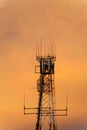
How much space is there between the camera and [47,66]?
65.1 metres

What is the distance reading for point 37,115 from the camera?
65.6 meters

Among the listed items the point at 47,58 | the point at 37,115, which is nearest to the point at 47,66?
the point at 47,58

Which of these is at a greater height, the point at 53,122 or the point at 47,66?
the point at 47,66

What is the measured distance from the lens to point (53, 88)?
213ft

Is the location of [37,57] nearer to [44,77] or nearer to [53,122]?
[44,77]

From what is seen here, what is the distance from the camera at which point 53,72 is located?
2562 inches

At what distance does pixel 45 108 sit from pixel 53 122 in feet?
5.36

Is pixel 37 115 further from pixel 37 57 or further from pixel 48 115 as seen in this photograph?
pixel 37 57

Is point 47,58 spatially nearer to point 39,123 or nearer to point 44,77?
point 44,77

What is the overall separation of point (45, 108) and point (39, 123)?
1.54 metres

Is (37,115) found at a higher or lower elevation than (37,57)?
lower

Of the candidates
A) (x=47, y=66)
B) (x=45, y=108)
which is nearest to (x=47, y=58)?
(x=47, y=66)

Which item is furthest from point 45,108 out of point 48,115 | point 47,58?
point 47,58

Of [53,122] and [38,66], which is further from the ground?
[38,66]
